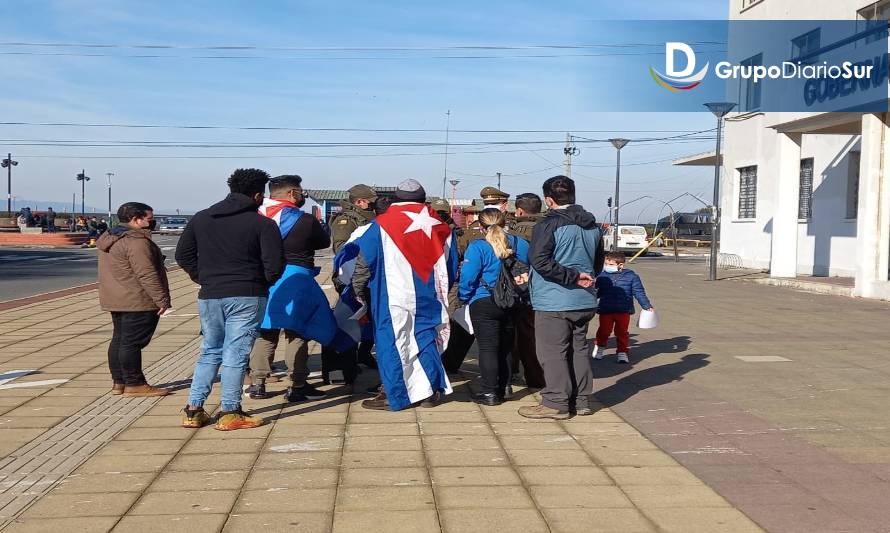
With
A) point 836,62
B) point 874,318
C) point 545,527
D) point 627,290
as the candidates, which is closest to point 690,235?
point 836,62

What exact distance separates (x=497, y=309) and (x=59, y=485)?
3.49m

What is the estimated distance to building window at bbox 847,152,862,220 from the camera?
21.9 m

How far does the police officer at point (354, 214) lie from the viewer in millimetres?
8508

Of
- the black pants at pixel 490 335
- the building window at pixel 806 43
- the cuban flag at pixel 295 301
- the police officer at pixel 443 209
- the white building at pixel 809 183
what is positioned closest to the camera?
the cuban flag at pixel 295 301

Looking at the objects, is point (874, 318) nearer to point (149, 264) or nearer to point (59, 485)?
point (149, 264)

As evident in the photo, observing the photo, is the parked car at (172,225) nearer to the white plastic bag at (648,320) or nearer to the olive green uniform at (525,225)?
the white plastic bag at (648,320)

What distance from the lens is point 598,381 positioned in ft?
27.9

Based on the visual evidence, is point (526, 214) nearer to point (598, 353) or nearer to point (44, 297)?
point (598, 353)

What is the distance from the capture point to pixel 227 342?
244 inches

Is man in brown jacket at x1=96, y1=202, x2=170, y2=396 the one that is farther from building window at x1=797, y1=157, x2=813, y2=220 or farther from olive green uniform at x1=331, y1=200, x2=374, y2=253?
building window at x1=797, y1=157, x2=813, y2=220

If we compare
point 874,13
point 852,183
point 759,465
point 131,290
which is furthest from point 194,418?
point 852,183

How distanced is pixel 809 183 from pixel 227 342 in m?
21.7

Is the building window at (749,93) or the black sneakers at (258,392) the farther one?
the building window at (749,93)

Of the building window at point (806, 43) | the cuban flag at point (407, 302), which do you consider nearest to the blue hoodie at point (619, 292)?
the cuban flag at point (407, 302)
